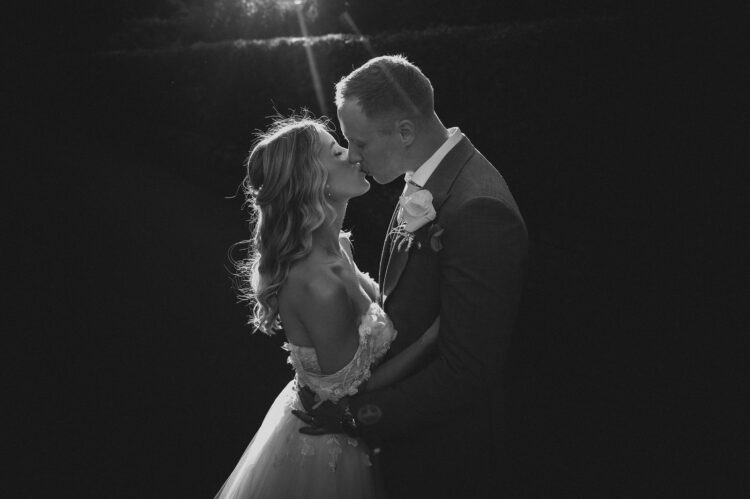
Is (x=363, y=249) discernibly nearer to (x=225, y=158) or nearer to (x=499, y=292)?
(x=225, y=158)

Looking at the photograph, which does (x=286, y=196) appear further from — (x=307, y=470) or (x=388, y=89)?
(x=307, y=470)

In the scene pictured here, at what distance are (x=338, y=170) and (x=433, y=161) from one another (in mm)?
585

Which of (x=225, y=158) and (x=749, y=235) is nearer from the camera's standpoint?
(x=749, y=235)

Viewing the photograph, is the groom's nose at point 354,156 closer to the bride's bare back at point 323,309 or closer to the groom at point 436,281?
the groom at point 436,281

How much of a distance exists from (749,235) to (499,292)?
142 inches

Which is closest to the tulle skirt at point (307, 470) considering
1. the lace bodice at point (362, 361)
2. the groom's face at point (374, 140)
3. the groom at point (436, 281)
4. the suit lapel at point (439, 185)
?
the groom at point (436, 281)

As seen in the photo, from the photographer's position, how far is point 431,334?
2.51 metres

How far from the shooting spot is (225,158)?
26.8 ft

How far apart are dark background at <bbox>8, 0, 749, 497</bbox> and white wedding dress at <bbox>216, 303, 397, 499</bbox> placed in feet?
2.51

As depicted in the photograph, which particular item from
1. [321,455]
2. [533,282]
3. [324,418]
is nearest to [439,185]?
[324,418]

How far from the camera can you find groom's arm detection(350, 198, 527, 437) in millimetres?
2215

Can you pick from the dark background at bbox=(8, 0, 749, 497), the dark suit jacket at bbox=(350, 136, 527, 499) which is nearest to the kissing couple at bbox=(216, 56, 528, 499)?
the dark suit jacket at bbox=(350, 136, 527, 499)

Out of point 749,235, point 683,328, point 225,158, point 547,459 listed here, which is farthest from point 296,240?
point 225,158

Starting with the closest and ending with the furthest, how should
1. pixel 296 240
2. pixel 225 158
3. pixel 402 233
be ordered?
pixel 402 233 < pixel 296 240 < pixel 225 158
